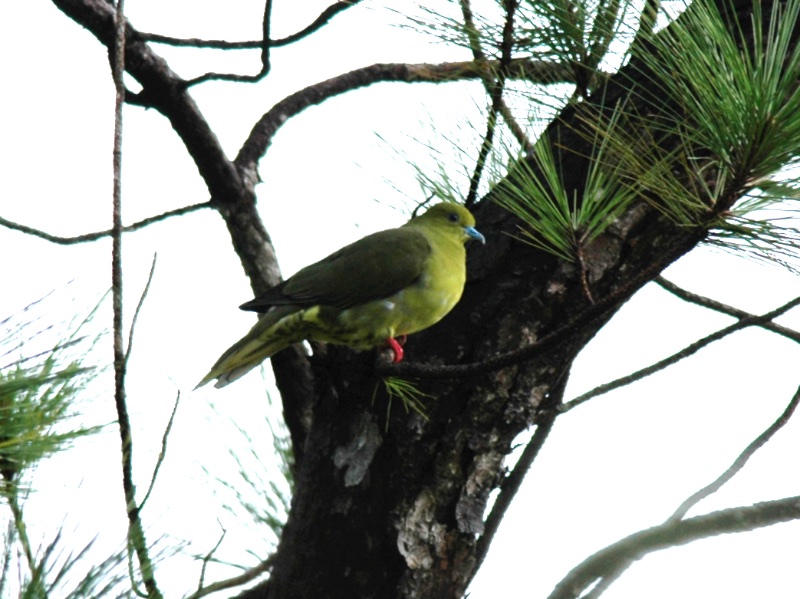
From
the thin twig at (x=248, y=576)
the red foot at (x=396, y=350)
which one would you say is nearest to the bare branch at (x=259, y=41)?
the red foot at (x=396, y=350)

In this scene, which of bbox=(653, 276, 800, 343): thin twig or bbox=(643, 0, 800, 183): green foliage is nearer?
bbox=(643, 0, 800, 183): green foliage

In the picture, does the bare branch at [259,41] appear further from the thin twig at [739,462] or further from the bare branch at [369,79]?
the thin twig at [739,462]

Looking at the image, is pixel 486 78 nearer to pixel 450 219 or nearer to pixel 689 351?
pixel 450 219

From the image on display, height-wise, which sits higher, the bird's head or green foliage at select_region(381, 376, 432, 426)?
the bird's head

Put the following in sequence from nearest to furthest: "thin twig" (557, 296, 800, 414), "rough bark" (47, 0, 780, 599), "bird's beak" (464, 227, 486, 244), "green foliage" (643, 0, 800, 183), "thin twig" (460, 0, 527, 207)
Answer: "green foliage" (643, 0, 800, 183) < "thin twig" (557, 296, 800, 414) < "rough bark" (47, 0, 780, 599) < "thin twig" (460, 0, 527, 207) < "bird's beak" (464, 227, 486, 244)

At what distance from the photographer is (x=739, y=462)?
245 centimetres

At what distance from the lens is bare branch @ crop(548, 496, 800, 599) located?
7.77ft

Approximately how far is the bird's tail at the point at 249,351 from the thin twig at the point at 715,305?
3.17 ft

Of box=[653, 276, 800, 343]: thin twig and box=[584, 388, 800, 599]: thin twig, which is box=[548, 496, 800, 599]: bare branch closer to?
box=[584, 388, 800, 599]: thin twig

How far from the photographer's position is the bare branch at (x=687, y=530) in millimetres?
2367

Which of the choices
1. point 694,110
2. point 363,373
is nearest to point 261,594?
point 363,373

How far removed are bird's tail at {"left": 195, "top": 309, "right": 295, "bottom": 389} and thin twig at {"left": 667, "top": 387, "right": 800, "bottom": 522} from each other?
1114 millimetres

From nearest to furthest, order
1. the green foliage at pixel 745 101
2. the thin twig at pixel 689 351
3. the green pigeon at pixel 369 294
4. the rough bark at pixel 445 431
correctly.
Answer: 1. the green foliage at pixel 745 101
2. the thin twig at pixel 689 351
3. the rough bark at pixel 445 431
4. the green pigeon at pixel 369 294

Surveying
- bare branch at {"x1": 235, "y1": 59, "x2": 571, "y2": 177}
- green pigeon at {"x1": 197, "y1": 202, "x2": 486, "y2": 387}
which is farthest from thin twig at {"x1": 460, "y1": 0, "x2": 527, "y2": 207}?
green pigeon at {"x1": 197, "y1": 202, "x2": 486, "y2": 387}
